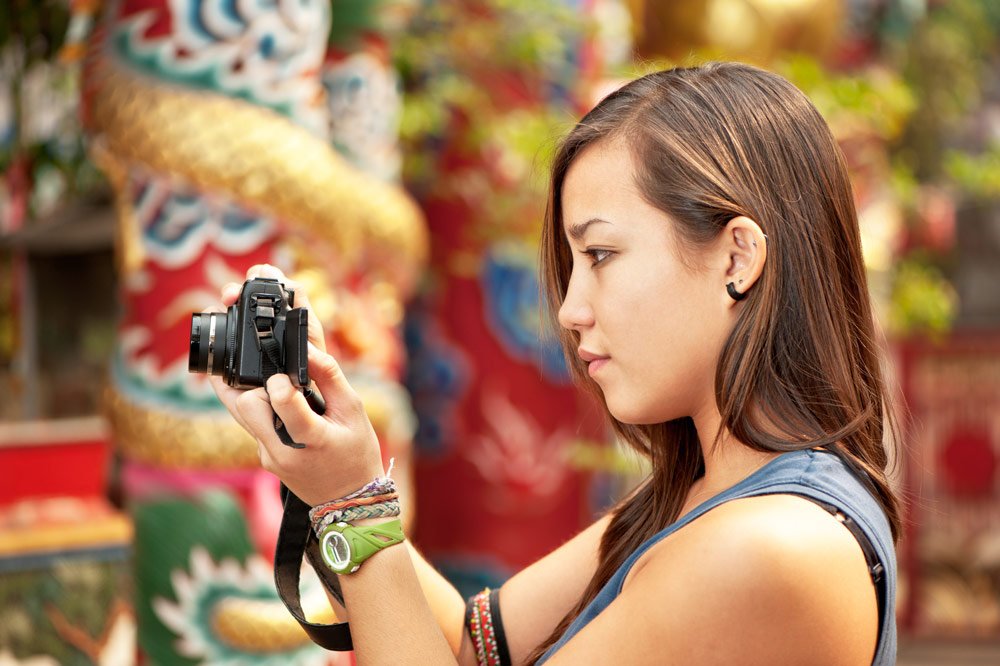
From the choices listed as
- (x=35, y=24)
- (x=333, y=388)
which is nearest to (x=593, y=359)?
(x=333, y=388)

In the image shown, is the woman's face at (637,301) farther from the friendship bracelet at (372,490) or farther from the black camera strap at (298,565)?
the black camera strap at (298,565)

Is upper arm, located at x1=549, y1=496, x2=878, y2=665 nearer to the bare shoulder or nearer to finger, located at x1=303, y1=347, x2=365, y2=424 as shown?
A: the bare shoulder

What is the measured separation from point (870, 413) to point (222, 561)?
6.23 ft

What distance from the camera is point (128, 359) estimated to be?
282 cm

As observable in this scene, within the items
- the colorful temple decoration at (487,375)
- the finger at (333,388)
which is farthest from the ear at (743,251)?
the colorful temple decoration at (487,375)

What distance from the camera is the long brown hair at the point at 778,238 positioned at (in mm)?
1215

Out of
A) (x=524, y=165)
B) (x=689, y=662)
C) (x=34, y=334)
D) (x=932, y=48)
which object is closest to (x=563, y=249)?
(x=689, y=662)

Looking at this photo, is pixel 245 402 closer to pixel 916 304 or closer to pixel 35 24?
pixel 35 24

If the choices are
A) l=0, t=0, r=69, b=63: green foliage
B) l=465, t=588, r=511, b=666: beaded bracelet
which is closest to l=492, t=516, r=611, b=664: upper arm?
l=465, t=588, r=511, b=666: beaded bracelet

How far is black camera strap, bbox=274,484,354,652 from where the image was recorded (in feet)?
4.28

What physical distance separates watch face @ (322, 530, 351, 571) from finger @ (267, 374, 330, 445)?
11cm

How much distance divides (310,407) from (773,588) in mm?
496

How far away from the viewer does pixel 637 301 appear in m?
1.23

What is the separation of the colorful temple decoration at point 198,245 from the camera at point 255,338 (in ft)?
5.00
